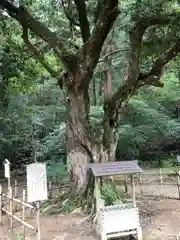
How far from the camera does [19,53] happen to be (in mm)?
12086

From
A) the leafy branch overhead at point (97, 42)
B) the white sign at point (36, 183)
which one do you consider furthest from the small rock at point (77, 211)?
the leafy branch overhead at point (97, 42)

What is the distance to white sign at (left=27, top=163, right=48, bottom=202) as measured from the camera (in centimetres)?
580

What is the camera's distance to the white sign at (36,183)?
580 centimetres

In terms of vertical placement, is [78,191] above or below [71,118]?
below

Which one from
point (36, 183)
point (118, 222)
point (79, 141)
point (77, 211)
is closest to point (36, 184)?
point (36, 183)

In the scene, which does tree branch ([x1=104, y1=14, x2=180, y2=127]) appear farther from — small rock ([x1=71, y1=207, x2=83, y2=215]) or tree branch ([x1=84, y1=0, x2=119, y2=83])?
small rock ([x1=71, y1=207, x2=83, y2=215])

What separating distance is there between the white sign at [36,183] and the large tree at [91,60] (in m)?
3.26

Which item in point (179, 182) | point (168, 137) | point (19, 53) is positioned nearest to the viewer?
point (179, 182)

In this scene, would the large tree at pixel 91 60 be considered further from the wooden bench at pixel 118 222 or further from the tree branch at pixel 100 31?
the wooden bench at pixel 118 222

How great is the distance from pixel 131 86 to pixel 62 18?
4.47 m

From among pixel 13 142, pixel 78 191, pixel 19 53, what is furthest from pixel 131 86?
pixel 13 142

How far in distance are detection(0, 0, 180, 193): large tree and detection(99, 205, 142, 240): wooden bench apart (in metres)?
2.34

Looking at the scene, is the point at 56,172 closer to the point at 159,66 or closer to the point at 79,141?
the point at 79,141

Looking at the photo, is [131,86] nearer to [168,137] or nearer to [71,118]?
[71,118]
